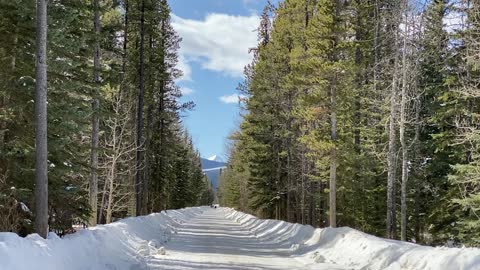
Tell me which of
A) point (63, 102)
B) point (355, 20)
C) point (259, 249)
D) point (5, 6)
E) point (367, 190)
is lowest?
point (259, 249)

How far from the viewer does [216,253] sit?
48.8ft

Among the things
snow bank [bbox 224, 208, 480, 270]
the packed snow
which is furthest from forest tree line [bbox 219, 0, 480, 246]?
the packed snow

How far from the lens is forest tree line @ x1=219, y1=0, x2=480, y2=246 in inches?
800

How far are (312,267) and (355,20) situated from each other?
16482 mm

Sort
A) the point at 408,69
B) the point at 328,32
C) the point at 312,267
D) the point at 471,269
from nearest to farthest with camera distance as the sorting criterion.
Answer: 1. the point at 471,269
2. the point at 312,267
3. the point at 408,69
4. the point at 328,32

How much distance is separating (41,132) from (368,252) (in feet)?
28.1

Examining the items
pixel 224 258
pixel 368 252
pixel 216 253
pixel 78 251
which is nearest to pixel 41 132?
pixel 78 251

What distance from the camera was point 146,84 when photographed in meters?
34.8

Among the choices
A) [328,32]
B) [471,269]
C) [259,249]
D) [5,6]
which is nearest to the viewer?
[471,269]

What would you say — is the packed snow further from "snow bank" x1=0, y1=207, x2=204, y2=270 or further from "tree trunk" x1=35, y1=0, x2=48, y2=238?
"tree trunk" x1=35, y1=0, x2=48, y2=238

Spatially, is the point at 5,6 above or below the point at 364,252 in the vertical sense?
above

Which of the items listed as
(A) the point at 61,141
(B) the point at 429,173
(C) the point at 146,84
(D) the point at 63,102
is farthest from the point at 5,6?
(C) the point at 146,84

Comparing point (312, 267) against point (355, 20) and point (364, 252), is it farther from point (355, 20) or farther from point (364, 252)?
point (355, 20)

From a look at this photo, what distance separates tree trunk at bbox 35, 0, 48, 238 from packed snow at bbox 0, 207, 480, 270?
73 centimetres
